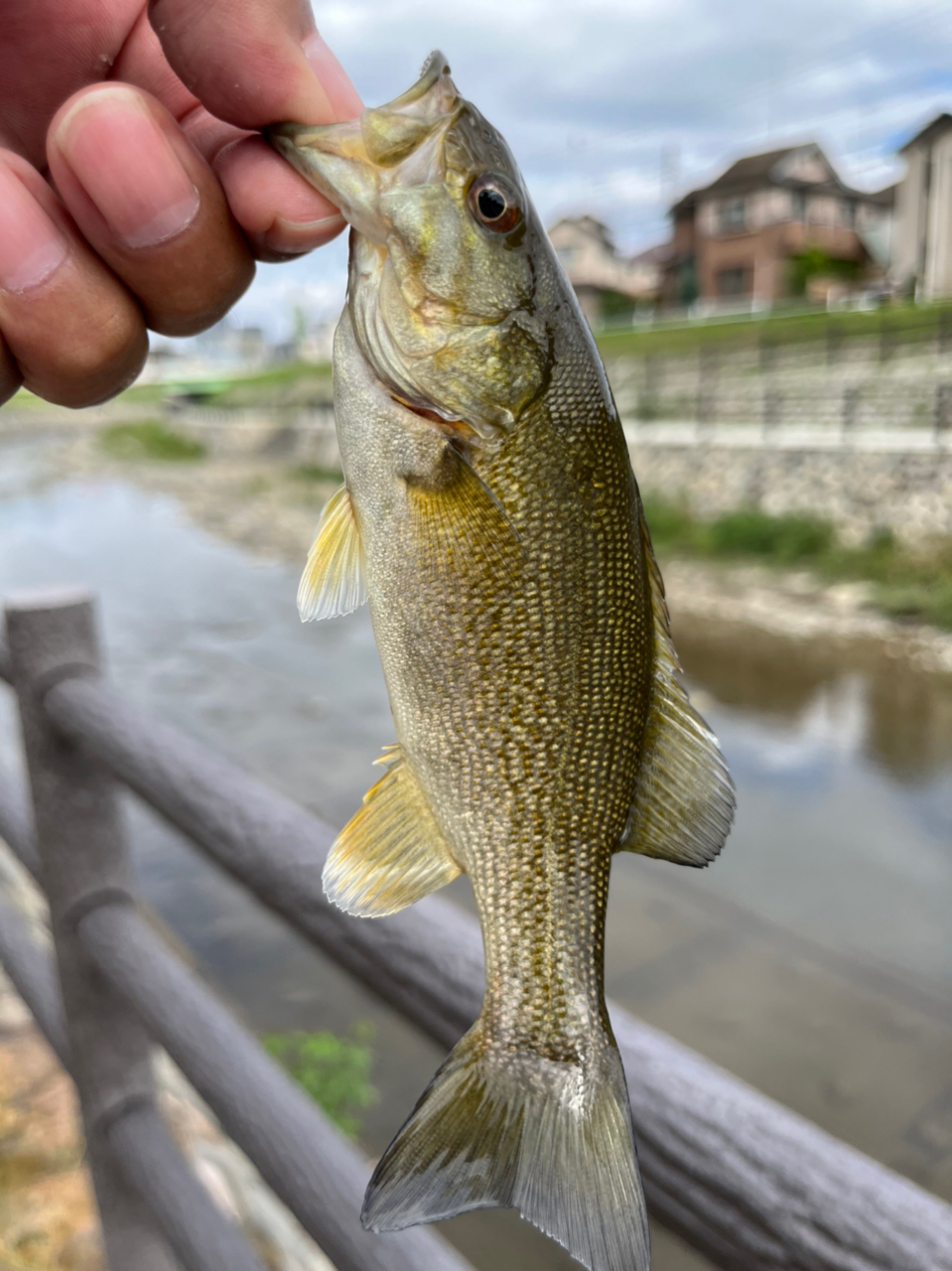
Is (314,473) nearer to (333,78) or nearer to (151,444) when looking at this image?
(151,444)

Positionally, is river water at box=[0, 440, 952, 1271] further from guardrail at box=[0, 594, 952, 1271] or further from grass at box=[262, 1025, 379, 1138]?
guardrail at box=[0, 594, 952, 1271]

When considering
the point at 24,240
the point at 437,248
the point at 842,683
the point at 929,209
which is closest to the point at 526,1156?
the point at 437,248

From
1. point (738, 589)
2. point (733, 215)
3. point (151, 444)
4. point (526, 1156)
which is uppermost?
point (733, 215)

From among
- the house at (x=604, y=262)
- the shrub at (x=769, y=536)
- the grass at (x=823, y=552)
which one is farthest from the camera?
the house at (x=604, y=262)

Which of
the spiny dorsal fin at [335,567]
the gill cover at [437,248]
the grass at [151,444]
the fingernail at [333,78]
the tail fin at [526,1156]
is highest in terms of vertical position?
the grass at [151,444]

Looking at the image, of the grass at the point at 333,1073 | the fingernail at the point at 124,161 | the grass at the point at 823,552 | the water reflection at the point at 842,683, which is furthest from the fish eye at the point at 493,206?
the grass at the point at 823,552

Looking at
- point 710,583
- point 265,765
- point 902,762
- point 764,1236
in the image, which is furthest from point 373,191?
point 710,583

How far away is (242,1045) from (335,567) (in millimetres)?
941

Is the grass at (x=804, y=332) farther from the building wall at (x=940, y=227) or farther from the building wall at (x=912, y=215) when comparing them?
the building wall at (x=912, y=215)

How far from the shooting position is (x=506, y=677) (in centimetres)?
70

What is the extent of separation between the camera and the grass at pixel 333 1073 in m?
3.76

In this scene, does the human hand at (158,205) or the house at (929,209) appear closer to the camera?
the human hand at (158,205)

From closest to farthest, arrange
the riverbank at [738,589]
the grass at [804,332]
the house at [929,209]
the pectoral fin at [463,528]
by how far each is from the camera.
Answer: the pectoral fin at [463,528]
the riverbank at [738,589]
the grass at [804,332]
the house at [929,209]

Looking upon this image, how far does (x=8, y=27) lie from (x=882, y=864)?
22.7ft
